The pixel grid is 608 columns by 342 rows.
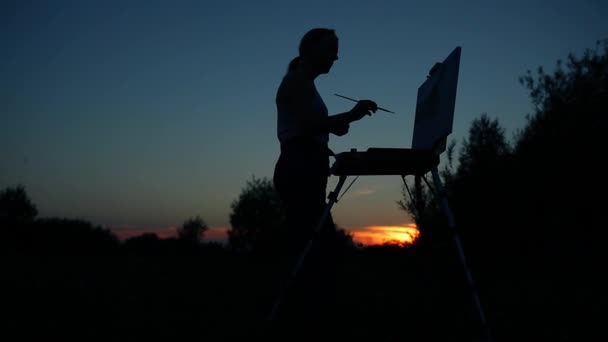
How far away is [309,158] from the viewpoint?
370cm

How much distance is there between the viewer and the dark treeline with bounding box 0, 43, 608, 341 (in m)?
4.11

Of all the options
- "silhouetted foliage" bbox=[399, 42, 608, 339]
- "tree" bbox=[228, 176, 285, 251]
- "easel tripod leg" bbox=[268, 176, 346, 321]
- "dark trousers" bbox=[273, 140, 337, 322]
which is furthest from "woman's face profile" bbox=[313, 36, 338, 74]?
"tree" bbox=[228, 176, 285, 251]

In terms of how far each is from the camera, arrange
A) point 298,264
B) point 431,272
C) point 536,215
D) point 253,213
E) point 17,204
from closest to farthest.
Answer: point 298,264 → point 431,272 → point 536,215 → point 253,213 → point 17,204

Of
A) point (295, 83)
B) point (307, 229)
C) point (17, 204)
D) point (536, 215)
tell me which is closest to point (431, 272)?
point (536, 215)

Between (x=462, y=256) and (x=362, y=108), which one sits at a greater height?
(x=362, y=108)

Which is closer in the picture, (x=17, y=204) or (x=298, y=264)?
(x=298, y=264)

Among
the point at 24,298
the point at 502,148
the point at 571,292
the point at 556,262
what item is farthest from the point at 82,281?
the point at 502,148

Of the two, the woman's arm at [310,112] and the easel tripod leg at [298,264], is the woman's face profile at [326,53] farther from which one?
the easel tripod leg at [298,264]

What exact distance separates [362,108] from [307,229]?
111cm

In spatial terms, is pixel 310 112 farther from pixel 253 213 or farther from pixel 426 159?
pixel 253 213

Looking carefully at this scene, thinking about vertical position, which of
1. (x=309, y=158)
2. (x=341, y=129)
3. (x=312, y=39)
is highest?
(x=312, y=39)

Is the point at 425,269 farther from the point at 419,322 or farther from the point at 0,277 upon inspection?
the point at 0,277

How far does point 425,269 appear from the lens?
8.90m

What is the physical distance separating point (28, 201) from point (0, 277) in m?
45.0
